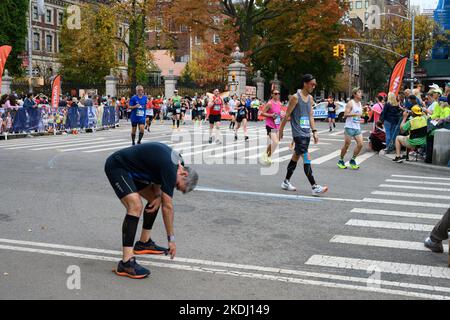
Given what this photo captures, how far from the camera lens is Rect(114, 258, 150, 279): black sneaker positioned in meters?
5.41

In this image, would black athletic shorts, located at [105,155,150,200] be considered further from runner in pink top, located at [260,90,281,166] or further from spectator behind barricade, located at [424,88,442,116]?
spectator behind barricade, located at [424,88,442,116]

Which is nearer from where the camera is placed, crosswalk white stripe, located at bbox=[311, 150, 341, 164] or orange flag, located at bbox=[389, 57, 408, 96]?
crosswalk white stripe, located at bbox=[311, 150, 341, 164]

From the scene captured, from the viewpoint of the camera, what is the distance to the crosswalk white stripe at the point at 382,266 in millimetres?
5793

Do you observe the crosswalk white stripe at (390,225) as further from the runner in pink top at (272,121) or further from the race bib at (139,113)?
the race bib at (139,113)

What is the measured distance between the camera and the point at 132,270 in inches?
214

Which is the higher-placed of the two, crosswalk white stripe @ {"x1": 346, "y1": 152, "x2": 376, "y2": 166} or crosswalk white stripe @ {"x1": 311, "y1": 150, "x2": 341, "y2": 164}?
crosswalk white stripe @ {"x1": 311, "y1": 150, "x2": 341, "y2": 164}

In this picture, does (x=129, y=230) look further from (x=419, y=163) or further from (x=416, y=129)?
(x=416, y=129)

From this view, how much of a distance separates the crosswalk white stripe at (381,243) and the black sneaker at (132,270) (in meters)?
2.57

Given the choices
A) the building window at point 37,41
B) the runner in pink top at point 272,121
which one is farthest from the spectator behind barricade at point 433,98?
the building window at point 37,41

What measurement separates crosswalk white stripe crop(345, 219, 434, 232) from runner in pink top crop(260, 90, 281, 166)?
6.53 meters

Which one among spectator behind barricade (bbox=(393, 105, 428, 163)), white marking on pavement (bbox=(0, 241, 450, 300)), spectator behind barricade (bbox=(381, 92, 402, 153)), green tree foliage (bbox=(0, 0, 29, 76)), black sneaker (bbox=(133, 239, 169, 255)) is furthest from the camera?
green tree foliage (bbox=(0, 0, 29, 76))

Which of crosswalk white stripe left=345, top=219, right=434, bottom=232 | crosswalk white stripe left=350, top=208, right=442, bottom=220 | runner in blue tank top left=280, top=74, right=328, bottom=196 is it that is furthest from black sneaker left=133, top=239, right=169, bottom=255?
runner in blue tank top left=280, top=74, right=328, bottom=196

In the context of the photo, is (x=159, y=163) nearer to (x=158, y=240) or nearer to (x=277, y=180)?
(x=158, y=240)

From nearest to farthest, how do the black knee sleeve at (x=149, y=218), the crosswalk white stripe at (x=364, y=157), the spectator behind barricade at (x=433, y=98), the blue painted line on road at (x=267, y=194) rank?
the black knee sleeve at (x=149, y=218) < the blue painted line on road at (x=267, y=194) < the crosswalk white stripe at (x=364, y=157) < the spectator behind barricade at (x=433, y=98)
